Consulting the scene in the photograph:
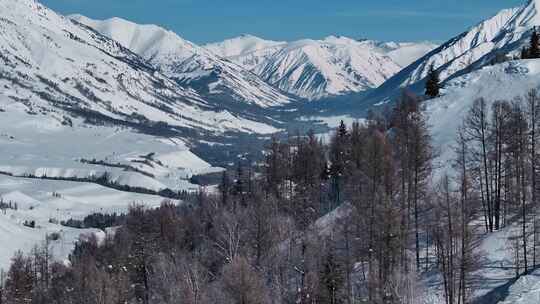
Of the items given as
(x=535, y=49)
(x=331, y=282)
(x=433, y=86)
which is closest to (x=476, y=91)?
(x=433, y=86)

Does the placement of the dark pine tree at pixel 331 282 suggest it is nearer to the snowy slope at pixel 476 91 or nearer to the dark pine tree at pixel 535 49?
the snowy slope at pixel 476 91

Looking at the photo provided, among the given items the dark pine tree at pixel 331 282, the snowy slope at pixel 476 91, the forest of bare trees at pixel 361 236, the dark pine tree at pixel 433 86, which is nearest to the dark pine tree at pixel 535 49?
the snowy slope at pixel 476 91

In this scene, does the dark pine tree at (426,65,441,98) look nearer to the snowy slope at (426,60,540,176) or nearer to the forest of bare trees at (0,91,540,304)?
the snowy slope at (426,60,540,176)

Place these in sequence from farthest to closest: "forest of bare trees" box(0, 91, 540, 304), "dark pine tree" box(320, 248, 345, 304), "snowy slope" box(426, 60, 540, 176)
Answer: "snowy slope" box(426, 60, 540, 176)
"dark pine tree" box(320, 248, 345, 304)
"forest of bare trees" box(0, 91, 540, 304)

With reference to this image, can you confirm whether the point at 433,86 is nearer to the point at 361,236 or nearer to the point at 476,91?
the point at 476,91

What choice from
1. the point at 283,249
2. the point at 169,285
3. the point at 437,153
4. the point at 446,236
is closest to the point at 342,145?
the point at 437,153

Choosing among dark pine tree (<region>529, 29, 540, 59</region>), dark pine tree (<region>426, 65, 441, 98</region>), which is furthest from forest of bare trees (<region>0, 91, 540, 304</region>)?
dark pine tree (<region>529, 29, 540, 59</region>)

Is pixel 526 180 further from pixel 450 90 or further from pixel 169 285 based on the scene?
pixel 450 90

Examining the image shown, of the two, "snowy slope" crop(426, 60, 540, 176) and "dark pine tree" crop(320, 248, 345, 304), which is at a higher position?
"snowy slope" crop(426, 60, 540, 176)
